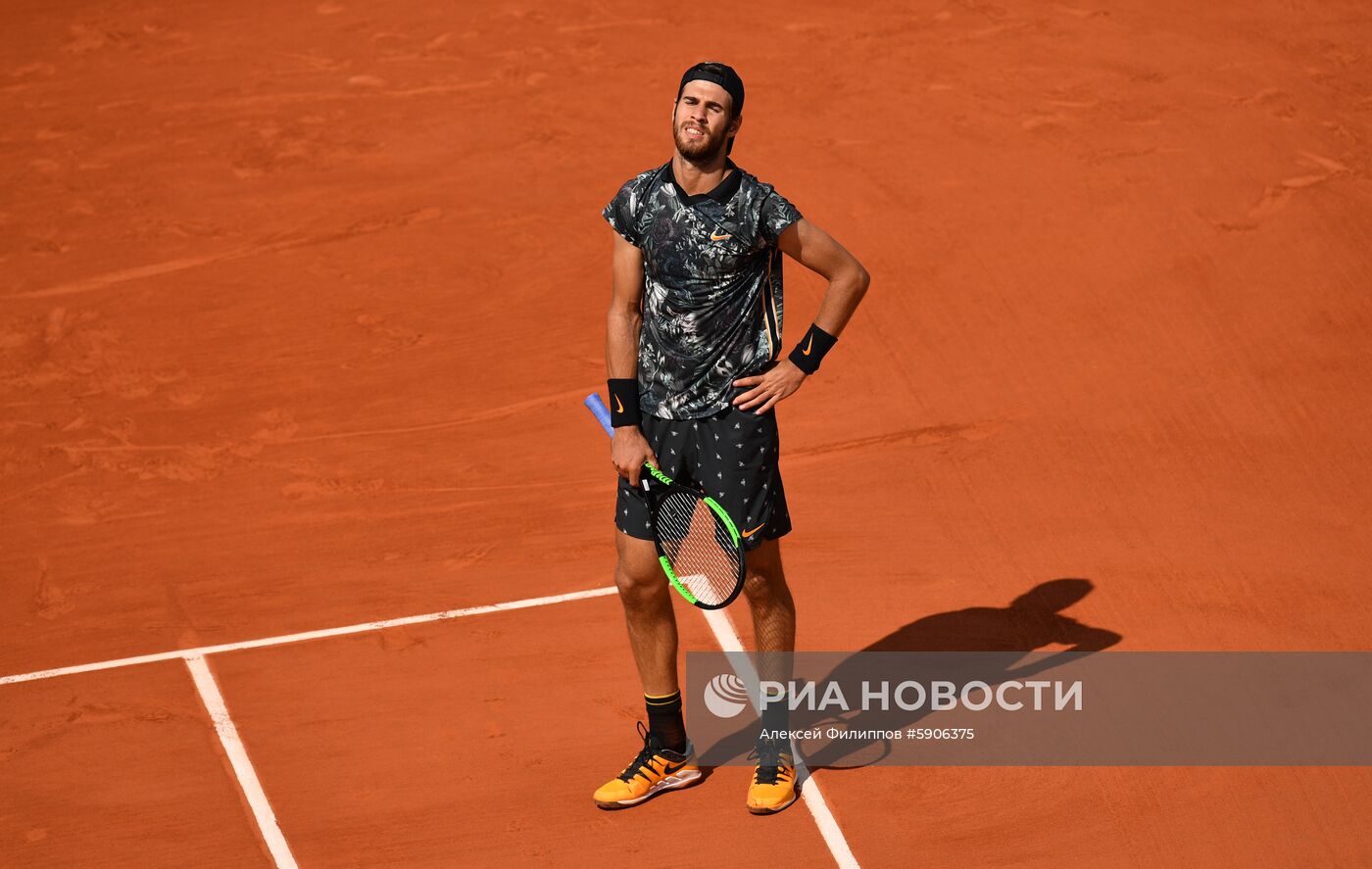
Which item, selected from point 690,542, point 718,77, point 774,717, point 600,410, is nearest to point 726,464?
point 690,542

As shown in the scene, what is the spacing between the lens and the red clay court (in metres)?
6.54

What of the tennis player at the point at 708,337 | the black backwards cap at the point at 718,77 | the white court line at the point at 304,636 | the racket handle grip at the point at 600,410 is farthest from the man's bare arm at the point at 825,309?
the white court line at the point at 304,636

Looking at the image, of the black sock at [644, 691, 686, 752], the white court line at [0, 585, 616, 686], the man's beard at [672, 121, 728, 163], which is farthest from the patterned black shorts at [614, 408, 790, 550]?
the white court line at [0, 585, 616, 686]

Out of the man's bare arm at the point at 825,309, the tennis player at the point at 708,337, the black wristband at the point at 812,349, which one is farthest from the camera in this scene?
the black wristband at the point at 812,349

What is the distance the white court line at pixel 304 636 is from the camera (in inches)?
A: 288

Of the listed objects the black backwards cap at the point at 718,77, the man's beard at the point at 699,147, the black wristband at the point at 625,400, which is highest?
the black backwards cap at the point at 718,77

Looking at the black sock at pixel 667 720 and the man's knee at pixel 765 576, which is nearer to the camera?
the man's knee at pixel 765 576

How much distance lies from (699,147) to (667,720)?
7.50ft

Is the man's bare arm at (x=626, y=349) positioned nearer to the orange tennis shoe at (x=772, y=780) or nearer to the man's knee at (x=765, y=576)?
the man's knee at (x=765, y=576)

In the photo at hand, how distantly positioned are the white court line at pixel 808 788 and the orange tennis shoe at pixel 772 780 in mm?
89

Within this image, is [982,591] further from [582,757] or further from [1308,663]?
[582,757]

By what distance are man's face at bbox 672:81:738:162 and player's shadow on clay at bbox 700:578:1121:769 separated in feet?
8.43

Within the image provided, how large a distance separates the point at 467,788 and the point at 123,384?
4.15 m

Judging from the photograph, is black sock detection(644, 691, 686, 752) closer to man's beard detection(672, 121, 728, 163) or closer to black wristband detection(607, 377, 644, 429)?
black wristband detection(607, 377, 644, 429)
